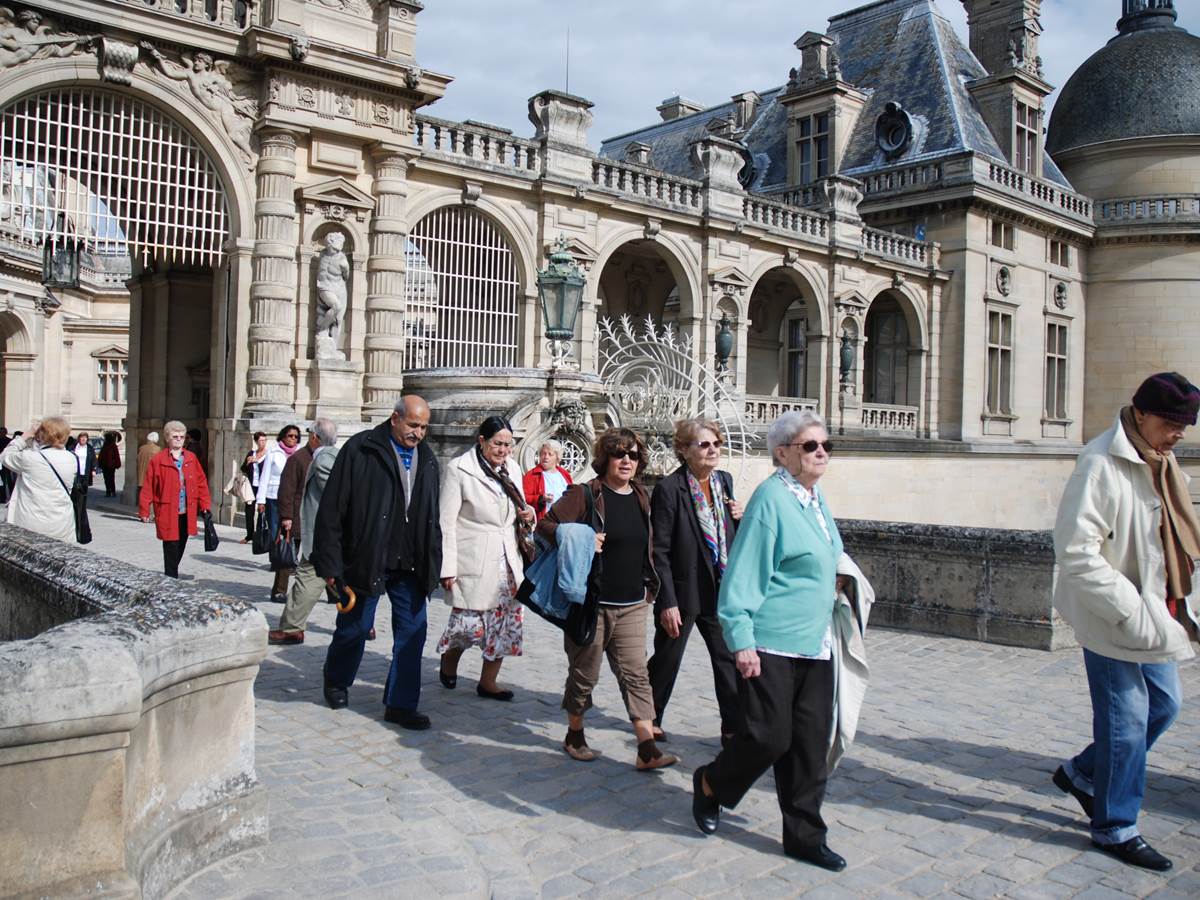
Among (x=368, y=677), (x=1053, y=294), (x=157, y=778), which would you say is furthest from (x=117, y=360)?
(x=157, y=778)

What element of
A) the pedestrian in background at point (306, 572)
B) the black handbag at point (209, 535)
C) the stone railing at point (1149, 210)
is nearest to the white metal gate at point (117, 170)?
the black handbag at point (209, 535)

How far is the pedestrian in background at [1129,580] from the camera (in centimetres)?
413

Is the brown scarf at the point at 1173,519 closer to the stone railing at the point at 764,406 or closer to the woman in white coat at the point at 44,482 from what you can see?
the woman in white coat at the point at 44,482

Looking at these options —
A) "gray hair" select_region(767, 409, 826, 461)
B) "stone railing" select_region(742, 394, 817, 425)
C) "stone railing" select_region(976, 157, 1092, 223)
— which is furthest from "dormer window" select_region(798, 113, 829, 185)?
"gray hair" select_region(767, 409, 826, 461)

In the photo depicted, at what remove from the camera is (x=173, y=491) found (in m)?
9.09

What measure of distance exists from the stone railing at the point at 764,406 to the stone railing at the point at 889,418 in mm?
2987

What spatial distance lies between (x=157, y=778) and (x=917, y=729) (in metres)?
4.05

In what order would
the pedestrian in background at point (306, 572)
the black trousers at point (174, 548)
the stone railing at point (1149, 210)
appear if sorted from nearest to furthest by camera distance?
the pedestrian in background at point (306, 572) → the black trousers at point (174, 548) → the stone railing at point (1149, 210)

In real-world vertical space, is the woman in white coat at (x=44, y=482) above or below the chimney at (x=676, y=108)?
below

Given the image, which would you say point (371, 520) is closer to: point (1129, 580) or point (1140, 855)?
point (1129, 580)

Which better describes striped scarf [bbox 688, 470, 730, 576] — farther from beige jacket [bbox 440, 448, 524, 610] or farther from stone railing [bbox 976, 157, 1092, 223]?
stone railing [bbox 976, 157, 1092, 223]

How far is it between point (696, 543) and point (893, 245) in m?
23.5

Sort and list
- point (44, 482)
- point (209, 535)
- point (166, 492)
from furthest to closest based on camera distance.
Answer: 1. point (209, 535)
2. point (166, 492)
3. point (44, 482)

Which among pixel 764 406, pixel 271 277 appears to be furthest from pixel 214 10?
pixel 764 406
